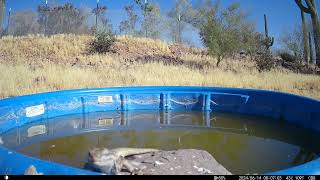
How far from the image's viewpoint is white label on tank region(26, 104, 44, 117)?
875 centimetres

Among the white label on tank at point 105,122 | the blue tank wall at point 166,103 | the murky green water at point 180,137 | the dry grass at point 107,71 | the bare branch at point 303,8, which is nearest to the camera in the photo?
the murky green water at point 180,137

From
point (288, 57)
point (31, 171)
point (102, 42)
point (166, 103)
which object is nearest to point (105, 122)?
point (166, 103)

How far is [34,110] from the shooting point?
8.87 metres

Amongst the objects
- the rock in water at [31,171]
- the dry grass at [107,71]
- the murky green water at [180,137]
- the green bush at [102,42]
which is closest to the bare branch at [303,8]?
the dry grass at [107,71]

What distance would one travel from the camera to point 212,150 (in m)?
6.70

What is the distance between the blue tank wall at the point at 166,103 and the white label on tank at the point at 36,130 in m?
0.40

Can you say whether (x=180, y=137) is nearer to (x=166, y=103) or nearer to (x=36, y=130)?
(x=166, y=103)

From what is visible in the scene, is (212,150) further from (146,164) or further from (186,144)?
(146,164)

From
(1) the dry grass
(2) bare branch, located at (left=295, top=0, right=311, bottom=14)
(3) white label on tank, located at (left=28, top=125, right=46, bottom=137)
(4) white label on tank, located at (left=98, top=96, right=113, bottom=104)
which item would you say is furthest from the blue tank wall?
(2) bare branch, located at (left=295, top=0, right=311, bottom=14)

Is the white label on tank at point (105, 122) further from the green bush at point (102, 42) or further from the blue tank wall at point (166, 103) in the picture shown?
the green bush at point (102, 42)

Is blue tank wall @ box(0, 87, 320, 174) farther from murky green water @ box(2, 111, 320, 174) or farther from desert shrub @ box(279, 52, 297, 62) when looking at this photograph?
desert shrub @ box(279, 52, 297, 62)

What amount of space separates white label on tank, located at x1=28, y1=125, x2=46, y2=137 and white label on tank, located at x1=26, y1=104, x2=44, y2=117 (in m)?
0.48

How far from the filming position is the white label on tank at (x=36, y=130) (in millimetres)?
7934

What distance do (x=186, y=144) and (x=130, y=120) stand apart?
2.35 metres
